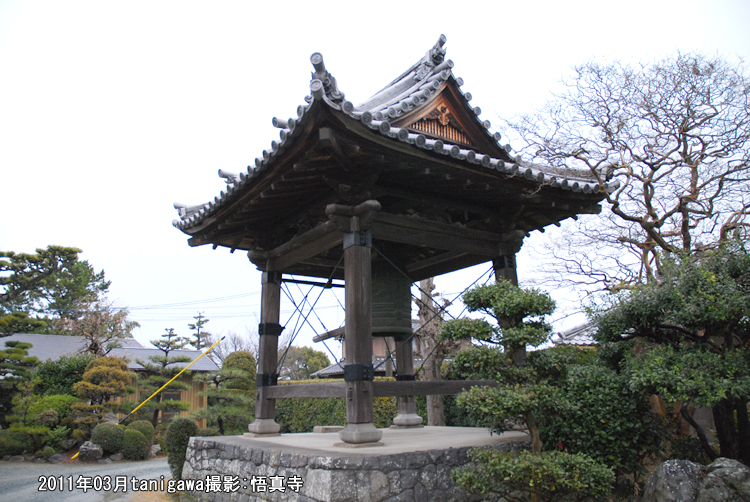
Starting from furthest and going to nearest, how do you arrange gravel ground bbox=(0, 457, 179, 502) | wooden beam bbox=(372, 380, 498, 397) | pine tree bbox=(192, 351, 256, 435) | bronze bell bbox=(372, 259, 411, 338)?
pine tree bbox=(192, 351, 256, 435), gravel ground bbox=(0, 457, 179, 502), bronze bell bbox=(372, 259, 411, 338), wooden beam bbox=(372, 380, 498, 397)

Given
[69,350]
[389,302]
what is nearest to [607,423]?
[389,302]

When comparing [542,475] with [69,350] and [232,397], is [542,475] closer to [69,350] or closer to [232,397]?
[232,397]

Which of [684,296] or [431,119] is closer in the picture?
[684,296]

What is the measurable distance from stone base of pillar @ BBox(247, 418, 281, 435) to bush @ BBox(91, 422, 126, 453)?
10.6 meters

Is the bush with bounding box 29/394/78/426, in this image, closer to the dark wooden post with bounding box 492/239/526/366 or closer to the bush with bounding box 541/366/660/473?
the dark wooden post with bounding box 492/239/526/366

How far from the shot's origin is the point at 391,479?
4.73 meters

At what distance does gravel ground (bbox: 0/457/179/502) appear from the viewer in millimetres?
8406

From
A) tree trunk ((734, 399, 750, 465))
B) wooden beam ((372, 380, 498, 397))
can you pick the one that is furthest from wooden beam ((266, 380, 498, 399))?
tree trunk ((734, 399, 750, 465))

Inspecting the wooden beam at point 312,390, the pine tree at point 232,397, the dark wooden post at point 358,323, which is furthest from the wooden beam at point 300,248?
the pine tree at point 232,397

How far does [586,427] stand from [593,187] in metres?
3.10

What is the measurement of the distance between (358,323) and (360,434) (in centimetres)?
118

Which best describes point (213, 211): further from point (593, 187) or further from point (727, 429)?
point (727, 429)

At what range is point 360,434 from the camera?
5.30 metres

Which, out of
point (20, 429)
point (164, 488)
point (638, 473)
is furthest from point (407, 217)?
point (20, 429)
